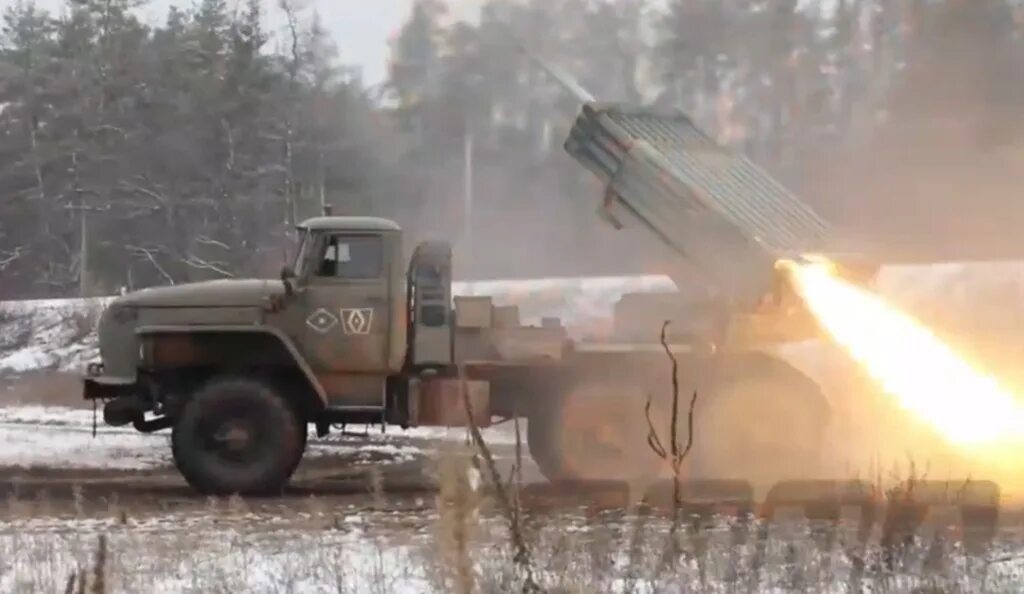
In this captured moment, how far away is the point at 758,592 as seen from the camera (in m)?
6.98

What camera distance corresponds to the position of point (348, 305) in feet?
38.6

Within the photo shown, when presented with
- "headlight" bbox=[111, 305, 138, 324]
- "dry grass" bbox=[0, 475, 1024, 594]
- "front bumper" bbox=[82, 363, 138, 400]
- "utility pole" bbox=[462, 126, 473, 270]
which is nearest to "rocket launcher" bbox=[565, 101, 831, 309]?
"dry grass" bbox=[0, 475, 1024, 594]

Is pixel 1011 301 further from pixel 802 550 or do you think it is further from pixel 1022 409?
pixel 802 550

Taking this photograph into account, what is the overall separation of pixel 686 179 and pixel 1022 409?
3.56m

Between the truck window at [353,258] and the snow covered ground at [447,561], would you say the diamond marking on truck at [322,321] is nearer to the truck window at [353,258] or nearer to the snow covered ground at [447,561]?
the truck window at [353,258]

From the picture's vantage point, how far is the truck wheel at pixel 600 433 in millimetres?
12188

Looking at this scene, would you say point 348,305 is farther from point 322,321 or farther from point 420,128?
point 420,128

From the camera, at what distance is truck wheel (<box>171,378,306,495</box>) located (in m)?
11.5

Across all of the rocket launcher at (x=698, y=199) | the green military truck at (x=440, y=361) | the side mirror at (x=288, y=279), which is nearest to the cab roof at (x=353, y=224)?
the green military truck at (x=440, y=361)

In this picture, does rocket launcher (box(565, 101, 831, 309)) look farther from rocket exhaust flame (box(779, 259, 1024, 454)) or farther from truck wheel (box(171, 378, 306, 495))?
truck wheel (box(171, 378, 306, 495))

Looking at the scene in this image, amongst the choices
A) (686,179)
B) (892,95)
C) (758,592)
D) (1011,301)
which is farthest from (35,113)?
(758,592)

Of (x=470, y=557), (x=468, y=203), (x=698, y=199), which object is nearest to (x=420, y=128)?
(x=468, y=203)

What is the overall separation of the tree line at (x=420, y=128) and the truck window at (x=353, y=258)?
19.3 meters

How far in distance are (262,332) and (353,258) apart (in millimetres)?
958
